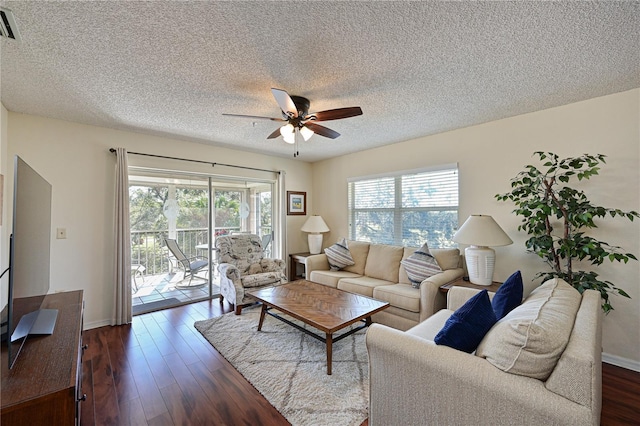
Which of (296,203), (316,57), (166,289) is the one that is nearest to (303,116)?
(316,57)

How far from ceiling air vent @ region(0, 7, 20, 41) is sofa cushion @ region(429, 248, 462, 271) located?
386 centimetres

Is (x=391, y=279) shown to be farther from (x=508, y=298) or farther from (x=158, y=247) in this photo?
(x=158, y=247)

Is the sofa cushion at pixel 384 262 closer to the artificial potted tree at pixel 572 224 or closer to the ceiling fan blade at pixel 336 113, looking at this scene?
the artificial potted tree at pixel 572 224

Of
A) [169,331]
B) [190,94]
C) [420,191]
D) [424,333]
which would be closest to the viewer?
[424,333]

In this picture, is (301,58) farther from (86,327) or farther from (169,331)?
(86,327)

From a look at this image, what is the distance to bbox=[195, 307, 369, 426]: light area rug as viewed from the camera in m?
1.78

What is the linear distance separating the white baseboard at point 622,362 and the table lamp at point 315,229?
11.5 ft

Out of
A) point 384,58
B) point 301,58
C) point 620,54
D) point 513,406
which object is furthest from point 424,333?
point 620,54

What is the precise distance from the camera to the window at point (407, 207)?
139 inches

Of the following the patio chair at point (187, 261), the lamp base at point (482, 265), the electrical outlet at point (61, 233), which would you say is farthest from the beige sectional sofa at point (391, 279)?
the electrical outlet at point (61, 233)

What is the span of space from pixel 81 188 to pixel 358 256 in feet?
11.8

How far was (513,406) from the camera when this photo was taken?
3.49 ft

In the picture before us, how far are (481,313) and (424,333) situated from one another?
0.59m

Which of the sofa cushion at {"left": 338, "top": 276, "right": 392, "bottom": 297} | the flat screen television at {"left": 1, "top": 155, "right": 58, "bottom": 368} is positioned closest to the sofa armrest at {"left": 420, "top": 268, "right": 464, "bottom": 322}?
the sofa cushion at {"left": 338, "top": 276, "right": 392, "bottom": 297}
